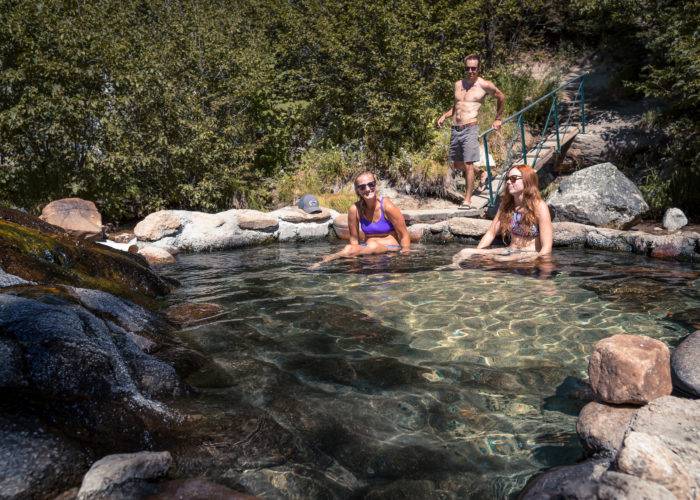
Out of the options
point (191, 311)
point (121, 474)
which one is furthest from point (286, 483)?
point (191, 311)

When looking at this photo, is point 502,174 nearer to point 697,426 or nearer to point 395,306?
point 395,306

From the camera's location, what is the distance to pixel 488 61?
49.7 ft

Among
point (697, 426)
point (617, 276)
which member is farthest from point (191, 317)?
point (617, 276)

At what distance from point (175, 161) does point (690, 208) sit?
9.67 metres

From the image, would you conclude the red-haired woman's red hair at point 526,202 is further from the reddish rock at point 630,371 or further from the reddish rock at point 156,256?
the reddish rock at point 156,256

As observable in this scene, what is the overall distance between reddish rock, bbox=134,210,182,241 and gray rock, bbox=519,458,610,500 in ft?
24.8

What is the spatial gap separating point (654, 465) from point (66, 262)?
455 cm

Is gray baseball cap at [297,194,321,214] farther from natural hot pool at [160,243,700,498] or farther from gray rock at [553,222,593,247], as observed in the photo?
gray rock at [553,222,593,247]

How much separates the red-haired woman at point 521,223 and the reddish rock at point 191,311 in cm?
294

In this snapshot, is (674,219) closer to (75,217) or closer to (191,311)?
(191,311)

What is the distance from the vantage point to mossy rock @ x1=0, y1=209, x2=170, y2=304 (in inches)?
152

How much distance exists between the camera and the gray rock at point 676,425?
194 centimetres

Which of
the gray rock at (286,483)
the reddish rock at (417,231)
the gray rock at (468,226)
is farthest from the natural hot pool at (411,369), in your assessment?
the reddish rock at (417,231)

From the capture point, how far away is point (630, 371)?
2.40 m
